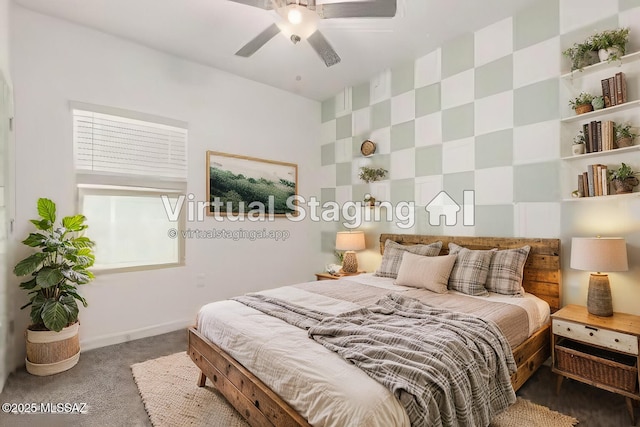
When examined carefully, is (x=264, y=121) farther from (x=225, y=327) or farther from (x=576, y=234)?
(x=576, y=234)

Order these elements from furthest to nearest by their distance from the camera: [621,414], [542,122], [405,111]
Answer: [405,111]
[542,122]
[621,414]

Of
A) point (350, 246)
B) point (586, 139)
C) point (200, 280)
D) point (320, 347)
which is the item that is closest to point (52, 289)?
point (200, 280)

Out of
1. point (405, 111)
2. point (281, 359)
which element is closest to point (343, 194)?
point (405, 111)

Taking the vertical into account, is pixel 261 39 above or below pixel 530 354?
above

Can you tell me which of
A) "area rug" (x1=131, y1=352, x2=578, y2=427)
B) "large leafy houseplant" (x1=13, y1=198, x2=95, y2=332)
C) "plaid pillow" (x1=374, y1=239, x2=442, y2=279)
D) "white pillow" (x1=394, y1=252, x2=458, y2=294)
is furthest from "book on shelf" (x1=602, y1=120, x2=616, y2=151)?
"large leafy houseplant" (x1=13, y1=198, x2=95, y2=332)

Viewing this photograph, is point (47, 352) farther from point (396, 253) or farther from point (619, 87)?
point (619, 87)

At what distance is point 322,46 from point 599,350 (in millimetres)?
3060

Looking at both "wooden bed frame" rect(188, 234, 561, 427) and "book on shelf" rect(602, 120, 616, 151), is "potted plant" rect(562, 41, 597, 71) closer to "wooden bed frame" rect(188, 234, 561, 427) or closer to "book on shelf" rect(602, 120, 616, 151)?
"book on shelf" rect(602, 120, 616, 151)

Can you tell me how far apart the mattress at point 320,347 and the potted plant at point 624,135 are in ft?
4.30

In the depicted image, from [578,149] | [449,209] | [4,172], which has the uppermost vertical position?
[578,149]

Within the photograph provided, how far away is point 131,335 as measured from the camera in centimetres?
337

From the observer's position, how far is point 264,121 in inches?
177

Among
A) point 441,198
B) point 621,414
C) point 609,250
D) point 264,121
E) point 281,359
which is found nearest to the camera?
point 281,359

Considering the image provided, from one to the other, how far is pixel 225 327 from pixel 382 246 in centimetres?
246
